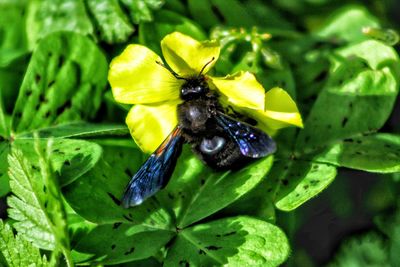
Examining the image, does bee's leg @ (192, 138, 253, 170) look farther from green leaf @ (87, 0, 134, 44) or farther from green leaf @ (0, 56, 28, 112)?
green leaf @ (0, 56, 28, 112)

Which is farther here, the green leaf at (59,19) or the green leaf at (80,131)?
the green leaf at (59,19)

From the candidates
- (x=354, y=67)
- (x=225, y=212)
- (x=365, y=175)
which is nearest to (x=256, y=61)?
(x=354, y=67)

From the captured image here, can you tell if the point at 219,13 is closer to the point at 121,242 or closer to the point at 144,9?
the point at 144,9

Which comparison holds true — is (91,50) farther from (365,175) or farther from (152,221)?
(365,175)

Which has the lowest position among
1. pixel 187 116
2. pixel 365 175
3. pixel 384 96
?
pixel 365 175

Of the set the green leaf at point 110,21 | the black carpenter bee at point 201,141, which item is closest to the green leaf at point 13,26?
the green leaf at point 110,21

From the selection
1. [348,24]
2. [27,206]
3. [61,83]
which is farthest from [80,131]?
[348,24]

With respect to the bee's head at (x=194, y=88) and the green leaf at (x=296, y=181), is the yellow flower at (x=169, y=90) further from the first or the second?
the green leaf at (x=296, y=181)
